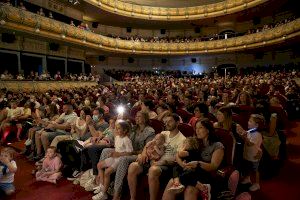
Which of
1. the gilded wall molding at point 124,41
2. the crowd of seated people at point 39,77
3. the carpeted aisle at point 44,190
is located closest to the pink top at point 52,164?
the carpeted aisle at point 44,190

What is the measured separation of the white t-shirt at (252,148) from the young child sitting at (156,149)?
107 centimetres

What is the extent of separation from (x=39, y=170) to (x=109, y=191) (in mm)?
1593

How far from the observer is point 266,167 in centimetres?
399

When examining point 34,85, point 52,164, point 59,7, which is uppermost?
point 59,7

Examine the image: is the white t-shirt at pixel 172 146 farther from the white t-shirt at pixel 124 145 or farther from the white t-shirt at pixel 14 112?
the white t-shirt at pixel 14 112

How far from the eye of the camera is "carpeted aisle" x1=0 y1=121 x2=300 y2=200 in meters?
3.47

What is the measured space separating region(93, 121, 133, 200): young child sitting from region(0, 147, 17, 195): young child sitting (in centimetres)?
114

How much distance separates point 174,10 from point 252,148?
832 inches

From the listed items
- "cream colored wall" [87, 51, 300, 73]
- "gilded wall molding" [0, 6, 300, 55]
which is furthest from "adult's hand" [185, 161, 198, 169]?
"cream colored wall" [87, 51, 300, 73]

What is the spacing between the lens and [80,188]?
3.98m

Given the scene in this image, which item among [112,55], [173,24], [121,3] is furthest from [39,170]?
[173,24]

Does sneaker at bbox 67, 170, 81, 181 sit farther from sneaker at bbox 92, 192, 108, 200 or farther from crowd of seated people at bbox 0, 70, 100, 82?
crowd of seated people at bbox 0, 70, 100, 82

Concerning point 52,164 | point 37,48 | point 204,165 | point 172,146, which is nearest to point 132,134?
point 172,146

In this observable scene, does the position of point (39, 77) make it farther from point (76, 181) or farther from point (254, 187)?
point (254, 187)
